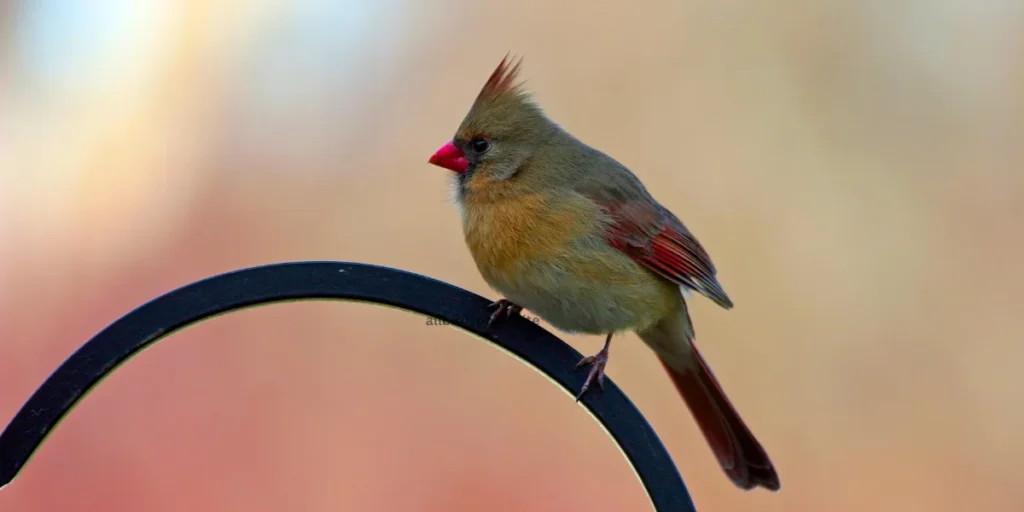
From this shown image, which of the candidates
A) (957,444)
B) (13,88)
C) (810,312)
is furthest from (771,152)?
(13,88)

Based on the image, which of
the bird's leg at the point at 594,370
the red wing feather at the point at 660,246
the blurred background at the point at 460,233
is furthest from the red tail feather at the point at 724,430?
the blurred background at the point at 460,233

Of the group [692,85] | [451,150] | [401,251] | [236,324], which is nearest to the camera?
[451,150]

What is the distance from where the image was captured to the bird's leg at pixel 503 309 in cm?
121

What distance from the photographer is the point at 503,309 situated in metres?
1.28

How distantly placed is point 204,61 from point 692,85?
4.82ft

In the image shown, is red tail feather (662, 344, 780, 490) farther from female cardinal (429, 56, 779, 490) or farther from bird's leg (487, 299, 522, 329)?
bird's leg (487, 299, 522, 329)

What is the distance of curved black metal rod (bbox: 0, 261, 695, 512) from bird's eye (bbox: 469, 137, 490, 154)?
1.53 feet

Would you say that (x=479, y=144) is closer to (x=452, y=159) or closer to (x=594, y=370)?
(x=452, y=159)

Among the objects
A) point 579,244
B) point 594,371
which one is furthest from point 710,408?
point 594,371

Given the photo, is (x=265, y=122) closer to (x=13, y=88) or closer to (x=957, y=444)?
(x=13, y=88)

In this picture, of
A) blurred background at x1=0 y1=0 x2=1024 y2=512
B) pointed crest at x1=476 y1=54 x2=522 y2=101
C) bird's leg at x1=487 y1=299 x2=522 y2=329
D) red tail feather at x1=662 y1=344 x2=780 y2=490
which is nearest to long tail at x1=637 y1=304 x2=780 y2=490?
red tail feather at x1=662 y1=344 x2=780 y2=490

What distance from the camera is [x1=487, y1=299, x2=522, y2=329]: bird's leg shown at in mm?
1211

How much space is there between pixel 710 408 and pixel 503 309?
0.61 m

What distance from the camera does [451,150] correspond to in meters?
1.59
